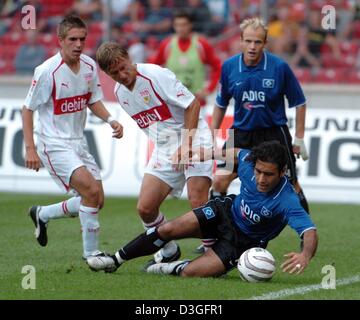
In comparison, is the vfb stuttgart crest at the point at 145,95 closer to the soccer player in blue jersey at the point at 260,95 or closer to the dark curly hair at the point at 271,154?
the soccer player in blue jersey at the point at 260,95

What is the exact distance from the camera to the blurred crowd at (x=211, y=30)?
17234 mm

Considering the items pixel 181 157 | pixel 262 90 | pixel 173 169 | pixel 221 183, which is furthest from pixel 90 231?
pixel 262 90

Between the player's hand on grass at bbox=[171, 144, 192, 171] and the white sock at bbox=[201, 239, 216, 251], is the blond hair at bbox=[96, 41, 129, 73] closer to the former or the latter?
the player's hand on grass at bbox=[171, 144, 192, 171]

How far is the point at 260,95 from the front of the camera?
32.3 feet

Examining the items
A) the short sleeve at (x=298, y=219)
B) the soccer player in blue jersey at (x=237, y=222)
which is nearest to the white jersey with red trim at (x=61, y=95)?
the soccer player in blue jersey at (x=237, y=222)

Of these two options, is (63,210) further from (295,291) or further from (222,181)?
(295,291)

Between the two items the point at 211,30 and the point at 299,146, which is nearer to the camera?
the point at 299,146

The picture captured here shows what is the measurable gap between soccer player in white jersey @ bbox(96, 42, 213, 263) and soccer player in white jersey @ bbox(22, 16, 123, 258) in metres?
0.32

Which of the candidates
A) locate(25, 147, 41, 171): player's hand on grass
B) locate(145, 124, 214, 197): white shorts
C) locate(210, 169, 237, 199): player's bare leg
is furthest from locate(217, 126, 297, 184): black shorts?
locate(25, 147, 41, 171): player's hand on grass

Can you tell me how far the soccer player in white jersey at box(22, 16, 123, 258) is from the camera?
9.02 meters

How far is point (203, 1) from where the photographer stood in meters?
18.1

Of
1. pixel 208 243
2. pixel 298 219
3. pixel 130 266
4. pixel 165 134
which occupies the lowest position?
pixel 130 266

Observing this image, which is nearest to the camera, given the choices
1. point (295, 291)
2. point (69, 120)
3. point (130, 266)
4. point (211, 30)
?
point (295, 291)

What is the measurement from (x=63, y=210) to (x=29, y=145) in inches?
43.1
